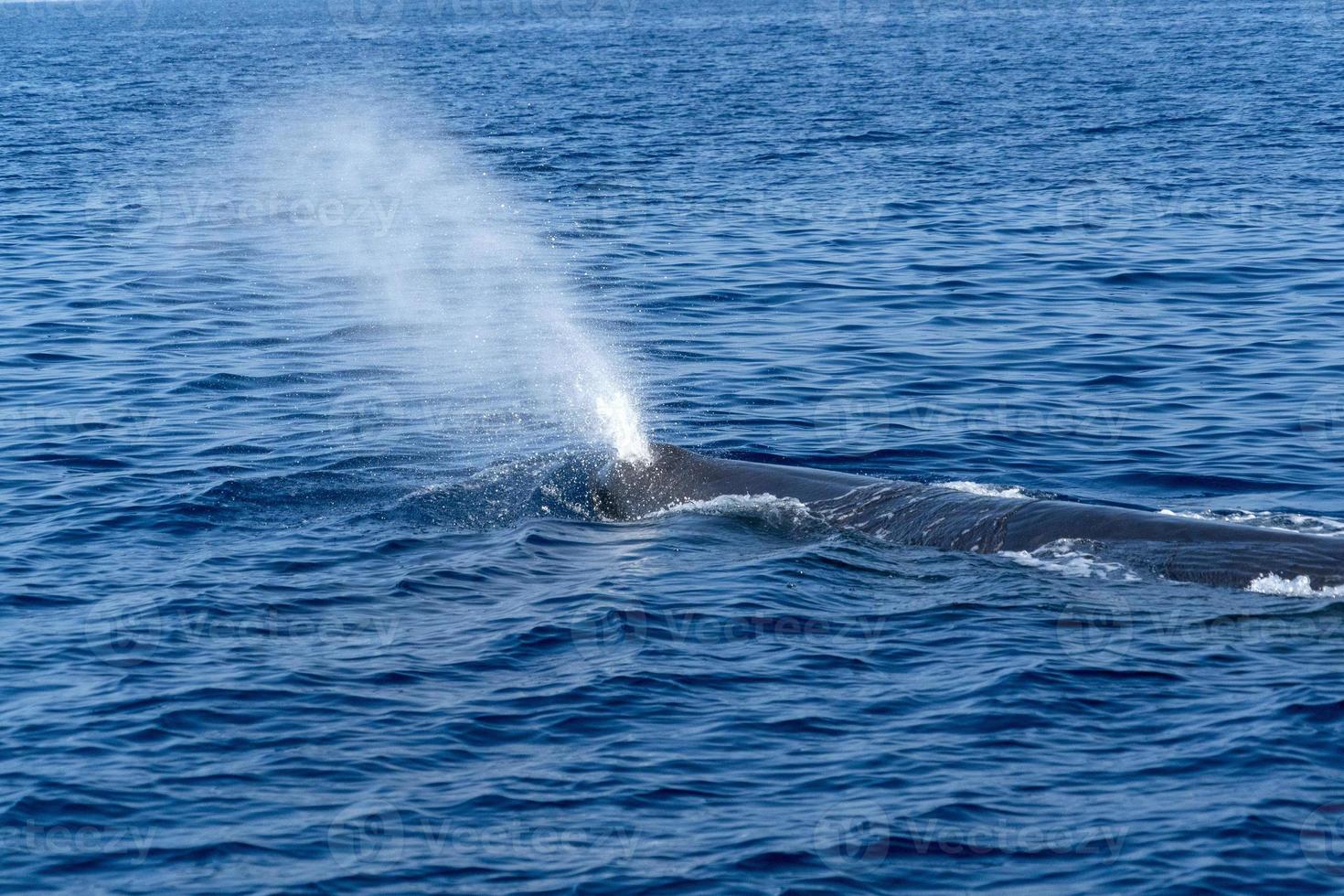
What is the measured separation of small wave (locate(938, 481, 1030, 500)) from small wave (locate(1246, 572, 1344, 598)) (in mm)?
3742

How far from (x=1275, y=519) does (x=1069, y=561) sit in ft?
10.9

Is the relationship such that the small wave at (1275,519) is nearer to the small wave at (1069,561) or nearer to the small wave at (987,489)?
the small wave at (1069,561)

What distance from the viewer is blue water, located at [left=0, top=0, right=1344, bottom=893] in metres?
12.4

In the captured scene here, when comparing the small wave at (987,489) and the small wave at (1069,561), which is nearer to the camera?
the small wave at (1069,561)

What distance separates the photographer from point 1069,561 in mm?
17594

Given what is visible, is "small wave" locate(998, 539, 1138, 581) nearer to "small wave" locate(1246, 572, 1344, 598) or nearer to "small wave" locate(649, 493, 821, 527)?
"small wave" locate(1246, 572, 1344, 598)

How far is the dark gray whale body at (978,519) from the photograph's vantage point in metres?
16.8

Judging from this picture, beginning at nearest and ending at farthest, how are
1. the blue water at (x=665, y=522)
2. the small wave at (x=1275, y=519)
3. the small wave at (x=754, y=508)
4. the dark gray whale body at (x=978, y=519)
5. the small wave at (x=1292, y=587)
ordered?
the blue water at (x=665, y=522), the small wave at (x=1292, y=587), the dark gray whale body at (x=978, y=519), the small wave at (x=1275, y=519), the small wave at (x=754, y=508)

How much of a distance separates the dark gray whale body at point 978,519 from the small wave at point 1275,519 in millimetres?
843

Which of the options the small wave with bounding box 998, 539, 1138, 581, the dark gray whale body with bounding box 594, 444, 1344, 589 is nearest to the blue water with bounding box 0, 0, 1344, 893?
the small wave with bounding box 998, 539, 1138, 581

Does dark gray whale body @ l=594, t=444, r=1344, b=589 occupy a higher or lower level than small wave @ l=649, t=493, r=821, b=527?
higher

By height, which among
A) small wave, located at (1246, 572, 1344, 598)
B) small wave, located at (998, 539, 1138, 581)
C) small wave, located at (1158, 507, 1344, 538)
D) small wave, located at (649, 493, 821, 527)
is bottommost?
small wave, located at (649, 493, 821, 527)

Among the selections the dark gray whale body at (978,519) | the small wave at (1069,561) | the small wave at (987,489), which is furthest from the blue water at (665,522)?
the dark gray whale body at (978,519)

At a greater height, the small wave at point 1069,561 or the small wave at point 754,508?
the small wave at point 1069,561
